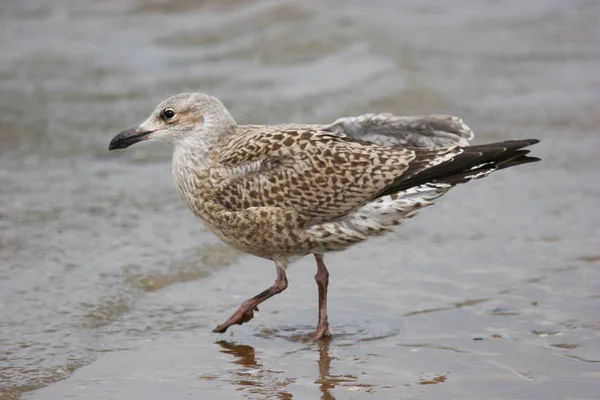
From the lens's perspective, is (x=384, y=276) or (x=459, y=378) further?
(x=384, y=276)

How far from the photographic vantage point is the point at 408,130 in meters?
6.64

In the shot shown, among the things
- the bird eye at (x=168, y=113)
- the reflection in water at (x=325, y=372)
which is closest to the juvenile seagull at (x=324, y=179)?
the reflection in water at (x=325, y=372)

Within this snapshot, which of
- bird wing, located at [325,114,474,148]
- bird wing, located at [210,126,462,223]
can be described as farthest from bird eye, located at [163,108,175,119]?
bird wing, located at [325,114,474,148]

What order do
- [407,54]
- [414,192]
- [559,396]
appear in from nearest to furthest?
[559,396]
[414,192]
[407,54]

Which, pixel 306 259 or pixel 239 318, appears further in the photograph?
pixel 306 259

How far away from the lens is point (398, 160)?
6.39m

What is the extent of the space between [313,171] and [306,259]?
159 cm

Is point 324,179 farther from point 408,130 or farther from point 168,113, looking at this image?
point 168,113

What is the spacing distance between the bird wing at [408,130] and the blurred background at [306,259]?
3.32ft

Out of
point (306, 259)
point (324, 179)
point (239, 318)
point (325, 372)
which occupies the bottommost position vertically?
point (325, 372)

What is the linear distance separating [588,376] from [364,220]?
156cm

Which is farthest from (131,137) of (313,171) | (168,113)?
(313,171)

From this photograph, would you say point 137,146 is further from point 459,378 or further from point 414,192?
point 459,378

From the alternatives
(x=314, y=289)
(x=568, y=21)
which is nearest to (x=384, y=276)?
(x=314, y=289)
